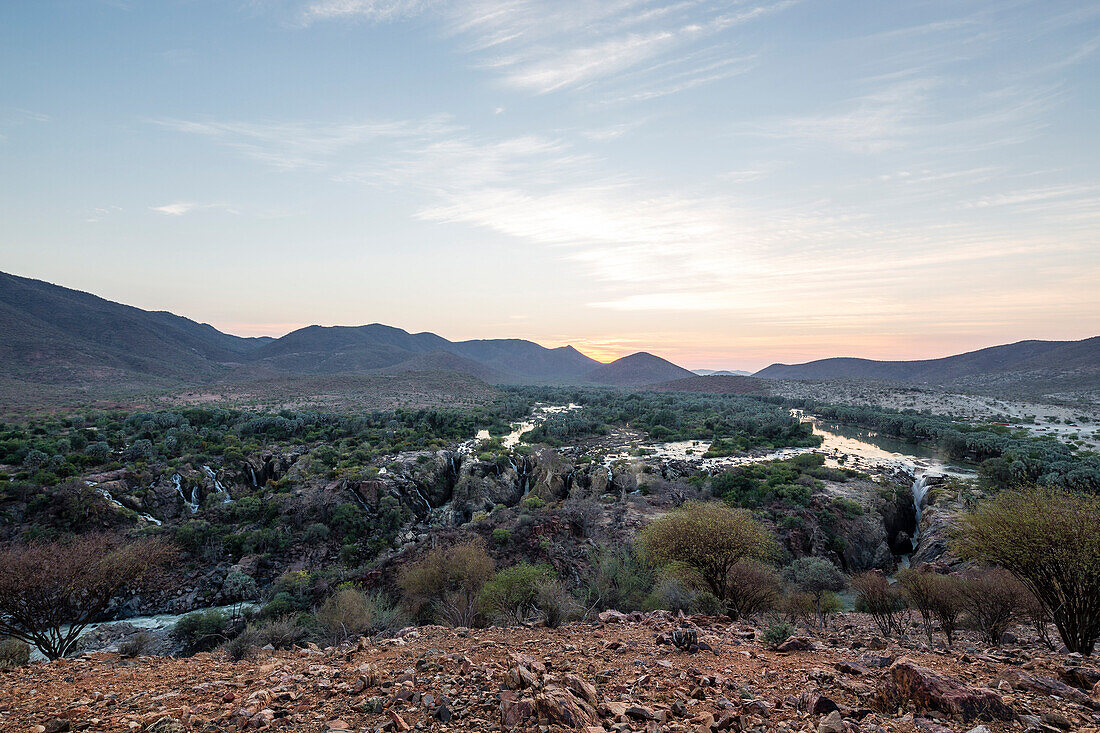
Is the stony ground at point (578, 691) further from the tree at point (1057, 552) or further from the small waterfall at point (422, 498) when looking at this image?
the small waterfall at point (422, 498)

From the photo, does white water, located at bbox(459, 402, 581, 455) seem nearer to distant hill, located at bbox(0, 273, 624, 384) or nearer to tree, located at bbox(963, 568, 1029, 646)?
tree, located at bbox(963, 568, 1029, 646)

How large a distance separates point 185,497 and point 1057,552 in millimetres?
52440

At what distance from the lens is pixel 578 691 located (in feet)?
22.7

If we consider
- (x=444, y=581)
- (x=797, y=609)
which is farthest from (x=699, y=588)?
(x=444, y=581)

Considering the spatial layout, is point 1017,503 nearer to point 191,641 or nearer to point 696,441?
point 191,641

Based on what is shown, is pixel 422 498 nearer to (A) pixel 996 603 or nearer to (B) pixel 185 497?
(B) pixel 185 497

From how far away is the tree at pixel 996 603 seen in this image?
46.2 ft

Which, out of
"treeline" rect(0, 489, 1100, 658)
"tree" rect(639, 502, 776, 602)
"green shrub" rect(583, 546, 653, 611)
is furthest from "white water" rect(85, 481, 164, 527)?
"tree" rect(639, 502, 776, 602)

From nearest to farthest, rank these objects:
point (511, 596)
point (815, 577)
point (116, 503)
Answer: point (511, 596), point (815, 577), point (116, 503)

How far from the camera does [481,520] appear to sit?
3450 cm

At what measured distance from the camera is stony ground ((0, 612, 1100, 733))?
620 centimetres

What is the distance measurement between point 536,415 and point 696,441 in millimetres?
34447

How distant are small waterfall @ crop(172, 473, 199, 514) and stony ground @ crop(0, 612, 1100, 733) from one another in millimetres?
35269

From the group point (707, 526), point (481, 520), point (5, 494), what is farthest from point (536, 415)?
point (707, 526)
